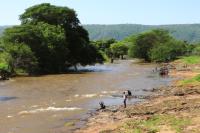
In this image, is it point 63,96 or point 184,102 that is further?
point 63,96

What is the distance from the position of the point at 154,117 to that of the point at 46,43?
47103 millimetres

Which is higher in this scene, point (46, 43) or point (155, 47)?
point (46, 43)

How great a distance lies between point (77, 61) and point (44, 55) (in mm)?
9495

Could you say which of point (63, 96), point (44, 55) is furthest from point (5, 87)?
point (44, 55)

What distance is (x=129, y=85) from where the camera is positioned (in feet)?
181

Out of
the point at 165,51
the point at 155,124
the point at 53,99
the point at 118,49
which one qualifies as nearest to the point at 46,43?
the point at 53,99

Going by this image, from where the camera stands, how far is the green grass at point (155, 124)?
2577cm

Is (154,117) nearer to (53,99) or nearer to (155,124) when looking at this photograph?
(155,124)

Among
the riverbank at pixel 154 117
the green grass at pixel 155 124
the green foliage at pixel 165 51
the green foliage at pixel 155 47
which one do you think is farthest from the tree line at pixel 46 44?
the green grass at pixel 155 124

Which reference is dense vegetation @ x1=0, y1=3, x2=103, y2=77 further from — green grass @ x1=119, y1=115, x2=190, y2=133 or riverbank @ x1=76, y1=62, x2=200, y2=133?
green grass @ x1=119, y1=115, x2=190, y2=133

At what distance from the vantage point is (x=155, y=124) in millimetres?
27344

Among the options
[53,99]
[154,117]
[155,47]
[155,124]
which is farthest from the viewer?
[155,47]

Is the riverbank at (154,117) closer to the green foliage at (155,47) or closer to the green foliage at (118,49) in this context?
the green foliage at (155,47)

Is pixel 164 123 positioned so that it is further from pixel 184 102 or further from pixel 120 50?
pixel 120 50
